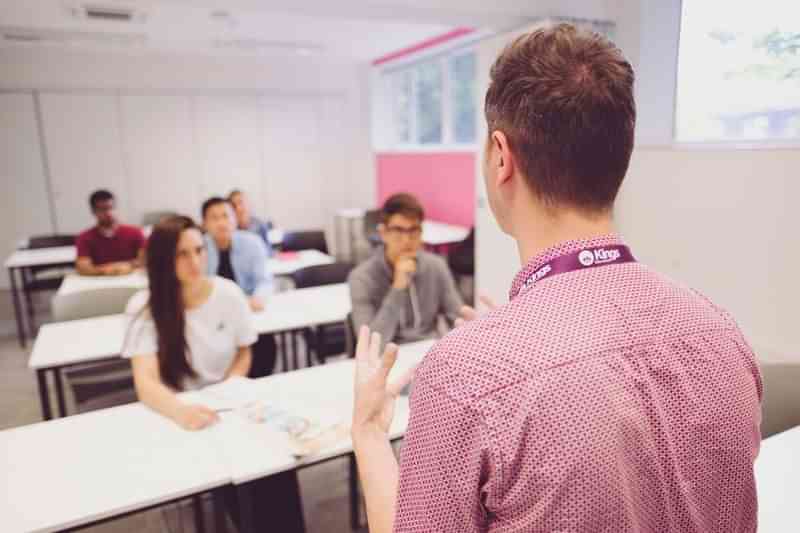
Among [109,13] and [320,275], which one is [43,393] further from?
[109,13]

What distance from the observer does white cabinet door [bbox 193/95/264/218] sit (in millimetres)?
7230

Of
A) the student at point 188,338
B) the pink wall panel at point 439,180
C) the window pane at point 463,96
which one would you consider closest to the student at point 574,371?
the student at point 188,338

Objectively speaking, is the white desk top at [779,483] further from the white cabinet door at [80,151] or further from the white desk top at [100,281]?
the white cabinet door at [80,151]

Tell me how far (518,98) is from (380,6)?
2.94 m

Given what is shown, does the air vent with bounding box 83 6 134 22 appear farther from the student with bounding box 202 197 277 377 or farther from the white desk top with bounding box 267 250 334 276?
the white desk top with bounding box 267 250 334 276

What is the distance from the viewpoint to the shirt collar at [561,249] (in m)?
0.69

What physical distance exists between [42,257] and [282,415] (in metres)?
4.29

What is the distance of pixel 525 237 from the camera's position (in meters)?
0.73

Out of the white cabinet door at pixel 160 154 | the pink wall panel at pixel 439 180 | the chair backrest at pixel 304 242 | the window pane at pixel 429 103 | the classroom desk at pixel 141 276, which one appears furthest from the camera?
the window pane at pixel 429 103

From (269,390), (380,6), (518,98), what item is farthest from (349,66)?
(518,98)

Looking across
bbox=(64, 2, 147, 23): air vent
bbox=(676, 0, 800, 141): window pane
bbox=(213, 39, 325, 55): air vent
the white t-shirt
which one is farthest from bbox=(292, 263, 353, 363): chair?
bbox=(213, 39, 325, 55): air vent

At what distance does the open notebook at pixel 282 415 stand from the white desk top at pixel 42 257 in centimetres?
336

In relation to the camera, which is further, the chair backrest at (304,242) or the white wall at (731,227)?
the chair backrest at (304,242)

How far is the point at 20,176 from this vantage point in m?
6.51
